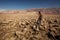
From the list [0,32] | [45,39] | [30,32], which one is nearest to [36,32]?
[30,32]

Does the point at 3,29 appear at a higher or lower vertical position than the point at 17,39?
higher

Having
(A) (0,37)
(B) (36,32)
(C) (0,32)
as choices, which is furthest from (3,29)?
(B) (36,32)

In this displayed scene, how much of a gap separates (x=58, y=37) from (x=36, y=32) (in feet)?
4.17

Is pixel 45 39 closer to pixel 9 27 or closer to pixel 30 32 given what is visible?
pixel 30 32

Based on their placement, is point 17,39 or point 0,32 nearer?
point 17,39

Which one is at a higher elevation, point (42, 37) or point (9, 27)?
point (9, 27)

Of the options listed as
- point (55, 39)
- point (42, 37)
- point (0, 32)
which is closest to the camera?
point (55, 39)

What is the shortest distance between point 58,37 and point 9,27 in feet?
9.77

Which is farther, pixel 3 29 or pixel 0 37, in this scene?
pixel 3 29

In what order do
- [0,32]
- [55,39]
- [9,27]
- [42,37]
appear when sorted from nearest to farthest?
[55,39] < [42,37] < [0,32] < [9,27]

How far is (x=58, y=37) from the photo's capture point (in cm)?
401

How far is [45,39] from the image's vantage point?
13.5 feet

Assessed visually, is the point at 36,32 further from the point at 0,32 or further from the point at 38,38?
the point at 0,32

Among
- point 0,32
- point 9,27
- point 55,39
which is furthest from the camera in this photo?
point 9,27
